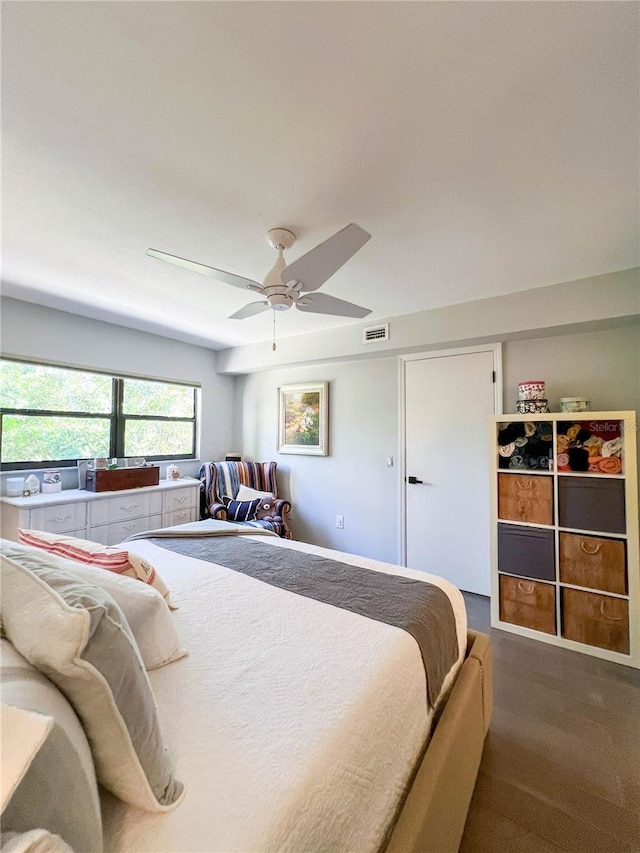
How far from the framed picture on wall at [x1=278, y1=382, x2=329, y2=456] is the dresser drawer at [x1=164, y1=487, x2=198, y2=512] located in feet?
3.59

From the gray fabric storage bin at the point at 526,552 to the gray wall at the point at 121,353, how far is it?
3.43 meters

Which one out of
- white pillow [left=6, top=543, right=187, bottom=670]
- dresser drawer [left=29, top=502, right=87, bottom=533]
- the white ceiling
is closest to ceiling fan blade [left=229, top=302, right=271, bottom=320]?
the white ceiling

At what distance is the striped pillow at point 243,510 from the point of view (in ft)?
12.2

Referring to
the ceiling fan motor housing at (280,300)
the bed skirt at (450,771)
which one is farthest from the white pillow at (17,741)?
the ceiling fan motor housing at (280,300)

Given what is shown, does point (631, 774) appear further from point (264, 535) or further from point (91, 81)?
point (91, 81)

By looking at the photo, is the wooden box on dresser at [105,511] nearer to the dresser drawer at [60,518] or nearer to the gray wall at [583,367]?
the dresser drawer at [60,518]

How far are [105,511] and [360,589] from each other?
2.57 m

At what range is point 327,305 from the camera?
206 cm

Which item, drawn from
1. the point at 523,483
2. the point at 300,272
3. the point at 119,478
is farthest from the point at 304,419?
the point at 300,272

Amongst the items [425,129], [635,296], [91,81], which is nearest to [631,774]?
[635,296]

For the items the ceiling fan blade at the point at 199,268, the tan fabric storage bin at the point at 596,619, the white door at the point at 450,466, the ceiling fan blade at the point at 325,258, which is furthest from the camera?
the white door at the point at 450,466

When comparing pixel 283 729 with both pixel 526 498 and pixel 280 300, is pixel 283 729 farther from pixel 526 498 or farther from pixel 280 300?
pixel 526 498

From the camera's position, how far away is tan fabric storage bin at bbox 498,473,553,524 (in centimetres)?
249

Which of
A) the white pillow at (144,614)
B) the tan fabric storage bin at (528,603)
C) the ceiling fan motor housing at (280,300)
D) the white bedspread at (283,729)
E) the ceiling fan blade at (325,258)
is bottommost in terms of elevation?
the tan fabric storage bin at (528,603)
